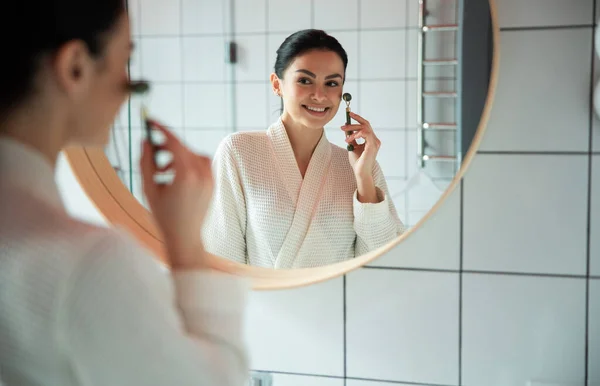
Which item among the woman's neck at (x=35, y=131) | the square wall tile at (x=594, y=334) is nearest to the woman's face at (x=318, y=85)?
the square wall tile at (x=594, y=334)

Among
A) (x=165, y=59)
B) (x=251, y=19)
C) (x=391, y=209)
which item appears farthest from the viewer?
(x=165, y=59)

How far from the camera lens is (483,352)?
1004 mm

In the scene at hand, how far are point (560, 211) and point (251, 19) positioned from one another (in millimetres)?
752

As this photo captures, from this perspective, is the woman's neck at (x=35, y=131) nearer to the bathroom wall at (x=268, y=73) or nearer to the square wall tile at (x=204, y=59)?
the bathroom wall at (x=268, y=73)

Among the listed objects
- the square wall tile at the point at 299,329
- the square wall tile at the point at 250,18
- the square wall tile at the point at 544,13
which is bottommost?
the square wall tile at the point at 299,329

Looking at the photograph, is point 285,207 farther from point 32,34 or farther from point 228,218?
point 32,34

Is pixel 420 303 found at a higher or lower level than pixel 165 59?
lower

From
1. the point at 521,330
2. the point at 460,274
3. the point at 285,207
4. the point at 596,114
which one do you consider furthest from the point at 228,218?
the point at 596,114

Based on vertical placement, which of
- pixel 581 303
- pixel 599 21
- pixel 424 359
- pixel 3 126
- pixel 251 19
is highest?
pixel 251 19

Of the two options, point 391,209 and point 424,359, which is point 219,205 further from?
point 424,359

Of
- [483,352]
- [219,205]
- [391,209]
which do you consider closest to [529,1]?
[391,209]

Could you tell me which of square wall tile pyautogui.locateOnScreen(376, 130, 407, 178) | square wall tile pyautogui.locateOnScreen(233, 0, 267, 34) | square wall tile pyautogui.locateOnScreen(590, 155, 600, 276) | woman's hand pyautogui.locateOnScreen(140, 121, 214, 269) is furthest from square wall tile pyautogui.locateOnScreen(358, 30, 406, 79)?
woman's hand pyautogui.locateOnScreen(140, 121, 214, 269)

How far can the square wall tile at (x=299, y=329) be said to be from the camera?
3.48 feet

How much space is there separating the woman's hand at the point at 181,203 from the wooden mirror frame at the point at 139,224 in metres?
0.41
